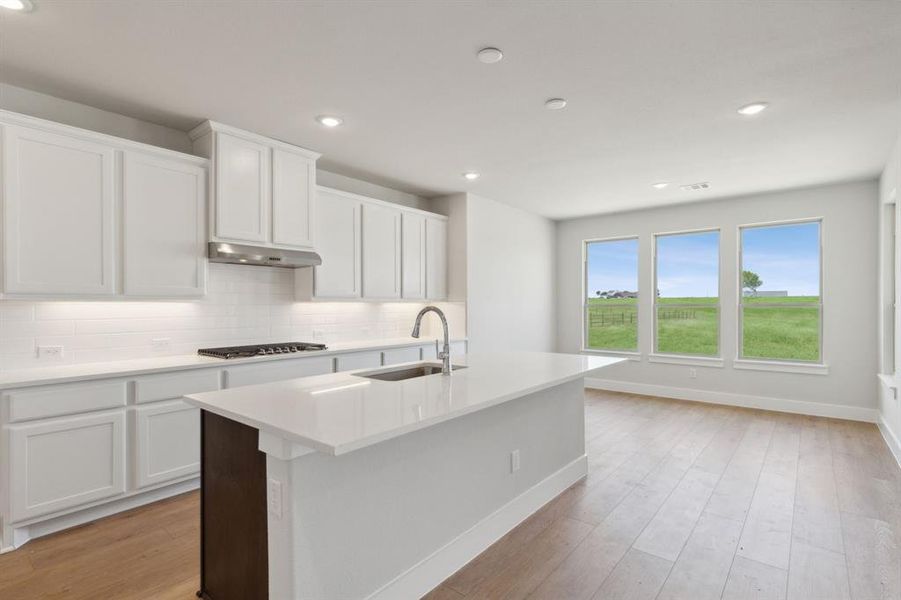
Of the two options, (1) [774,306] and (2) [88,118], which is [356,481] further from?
(1) [774,306]

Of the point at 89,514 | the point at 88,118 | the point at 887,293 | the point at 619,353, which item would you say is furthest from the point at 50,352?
the point at 887,293

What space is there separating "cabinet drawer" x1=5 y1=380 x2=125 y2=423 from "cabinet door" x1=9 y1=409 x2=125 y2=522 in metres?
0.05

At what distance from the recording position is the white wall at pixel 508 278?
18.3 ft

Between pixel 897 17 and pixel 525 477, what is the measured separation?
2933 mm

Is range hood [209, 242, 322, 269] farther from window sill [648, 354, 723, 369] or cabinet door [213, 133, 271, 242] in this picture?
window sill [648, 354, 723, 369]

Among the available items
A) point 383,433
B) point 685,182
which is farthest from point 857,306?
point 383,433

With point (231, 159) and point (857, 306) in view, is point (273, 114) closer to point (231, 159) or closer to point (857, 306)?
point (231, 159)

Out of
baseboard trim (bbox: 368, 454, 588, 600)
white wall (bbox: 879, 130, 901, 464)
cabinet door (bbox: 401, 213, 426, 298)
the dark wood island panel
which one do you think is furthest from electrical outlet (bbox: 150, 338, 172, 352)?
white wall (bbox: 879, 130, 901, 464)

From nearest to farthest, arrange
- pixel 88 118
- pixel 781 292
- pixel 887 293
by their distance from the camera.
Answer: pixel 88 118 → pixel 887 293 → pixel 781 292

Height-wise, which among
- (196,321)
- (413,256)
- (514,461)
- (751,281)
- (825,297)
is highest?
(413,256)

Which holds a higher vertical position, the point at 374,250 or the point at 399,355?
the point at 374,250

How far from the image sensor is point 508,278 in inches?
244

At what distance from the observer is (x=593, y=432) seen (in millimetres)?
4531

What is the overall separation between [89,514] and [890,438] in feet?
20.5
